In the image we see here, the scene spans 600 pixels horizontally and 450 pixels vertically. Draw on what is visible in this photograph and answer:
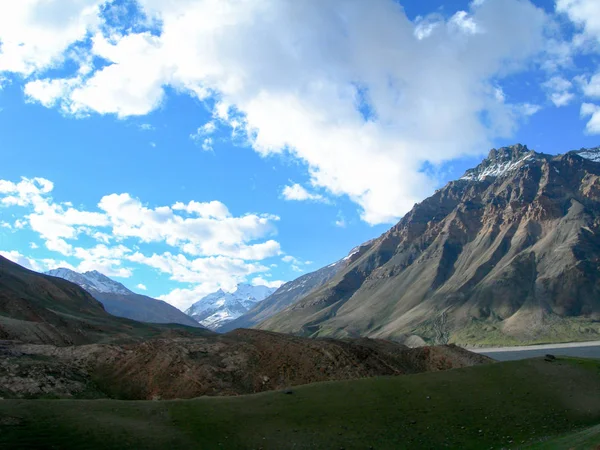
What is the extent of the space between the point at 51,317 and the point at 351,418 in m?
93.2

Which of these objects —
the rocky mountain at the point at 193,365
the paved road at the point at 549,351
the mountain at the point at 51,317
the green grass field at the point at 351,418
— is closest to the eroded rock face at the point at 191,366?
the rocky mountain at the point at 193,365

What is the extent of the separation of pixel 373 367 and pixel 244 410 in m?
30.2

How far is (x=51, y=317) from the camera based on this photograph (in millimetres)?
106062

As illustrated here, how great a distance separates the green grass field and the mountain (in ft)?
159

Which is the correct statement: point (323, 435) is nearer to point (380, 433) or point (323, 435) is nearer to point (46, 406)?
A: point (380, 433)

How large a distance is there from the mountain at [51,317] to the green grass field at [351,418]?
48.5 meters

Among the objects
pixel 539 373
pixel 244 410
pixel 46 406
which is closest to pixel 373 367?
pixel 539 373

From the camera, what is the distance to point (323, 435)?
27.5m

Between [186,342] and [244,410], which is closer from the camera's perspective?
[244,410]

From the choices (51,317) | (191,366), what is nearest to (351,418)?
(191,366)

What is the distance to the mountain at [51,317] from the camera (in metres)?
80.4

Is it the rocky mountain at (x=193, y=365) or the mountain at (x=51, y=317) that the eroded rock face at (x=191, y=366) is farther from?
the mountain at (x=51, y=317)

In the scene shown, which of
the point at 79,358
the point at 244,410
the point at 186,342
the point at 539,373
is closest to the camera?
the point at 244,410

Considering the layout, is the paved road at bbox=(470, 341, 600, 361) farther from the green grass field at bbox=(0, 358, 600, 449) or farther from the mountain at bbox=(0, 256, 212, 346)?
the green grass field at bbox=(0, 358, 600, 449)
